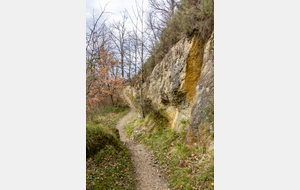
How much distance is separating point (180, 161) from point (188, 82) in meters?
3.47

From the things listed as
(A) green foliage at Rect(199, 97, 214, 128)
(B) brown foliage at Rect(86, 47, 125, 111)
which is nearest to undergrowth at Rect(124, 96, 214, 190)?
(A) green foliage at Rect(199, 97, 214, 128)

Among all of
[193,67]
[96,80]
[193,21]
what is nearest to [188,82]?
[193,67]

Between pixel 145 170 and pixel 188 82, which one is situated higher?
pixel 188 82

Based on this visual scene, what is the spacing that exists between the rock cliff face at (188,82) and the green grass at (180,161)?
52cm

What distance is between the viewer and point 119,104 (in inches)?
718

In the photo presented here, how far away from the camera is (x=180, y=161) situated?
17.4 ft

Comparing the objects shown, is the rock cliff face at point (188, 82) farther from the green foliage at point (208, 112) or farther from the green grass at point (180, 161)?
the green grass at point (180, 161)

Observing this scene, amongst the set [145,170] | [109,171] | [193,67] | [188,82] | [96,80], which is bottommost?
[145,170]

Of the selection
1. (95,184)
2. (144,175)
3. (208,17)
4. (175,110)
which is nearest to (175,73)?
(175,110)

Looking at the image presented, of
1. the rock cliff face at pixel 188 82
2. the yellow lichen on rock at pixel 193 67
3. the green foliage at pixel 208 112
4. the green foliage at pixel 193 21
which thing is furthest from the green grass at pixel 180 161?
the green foliage at pixel 193 21

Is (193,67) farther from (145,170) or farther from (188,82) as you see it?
(145,170)

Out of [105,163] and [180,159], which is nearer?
[105,163]

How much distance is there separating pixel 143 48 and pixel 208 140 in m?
9.25

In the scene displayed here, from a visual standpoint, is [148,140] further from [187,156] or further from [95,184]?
[95,184]
